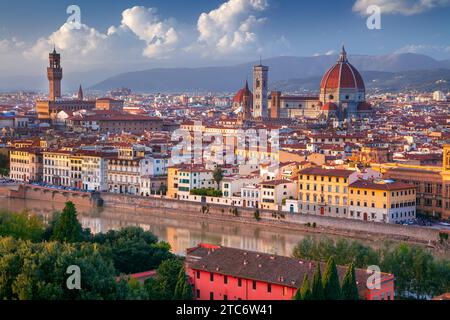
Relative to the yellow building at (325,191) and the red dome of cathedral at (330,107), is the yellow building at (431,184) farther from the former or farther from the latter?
the red dome of cathedral at (330,107)

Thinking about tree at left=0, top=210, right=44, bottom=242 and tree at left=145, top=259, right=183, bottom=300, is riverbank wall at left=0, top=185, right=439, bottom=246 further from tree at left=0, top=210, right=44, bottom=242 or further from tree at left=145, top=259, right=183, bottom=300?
tree at left=145, top=259, right=183, bottom=300

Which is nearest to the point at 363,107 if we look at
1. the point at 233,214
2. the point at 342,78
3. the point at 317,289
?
the point at 342,78

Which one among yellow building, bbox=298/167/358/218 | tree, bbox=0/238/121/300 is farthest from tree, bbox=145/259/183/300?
yellow building, bbox=298/167/358/218

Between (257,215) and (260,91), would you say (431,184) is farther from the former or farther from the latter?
(260,91)

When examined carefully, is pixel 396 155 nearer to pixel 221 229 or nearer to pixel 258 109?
pixel 221 229

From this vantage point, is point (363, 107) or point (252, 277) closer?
point (252, 277)

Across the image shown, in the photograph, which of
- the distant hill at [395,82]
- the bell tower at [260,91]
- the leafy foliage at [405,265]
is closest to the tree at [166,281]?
the leafy foliage at [405,265]

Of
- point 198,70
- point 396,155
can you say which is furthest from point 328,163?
point 198,70
